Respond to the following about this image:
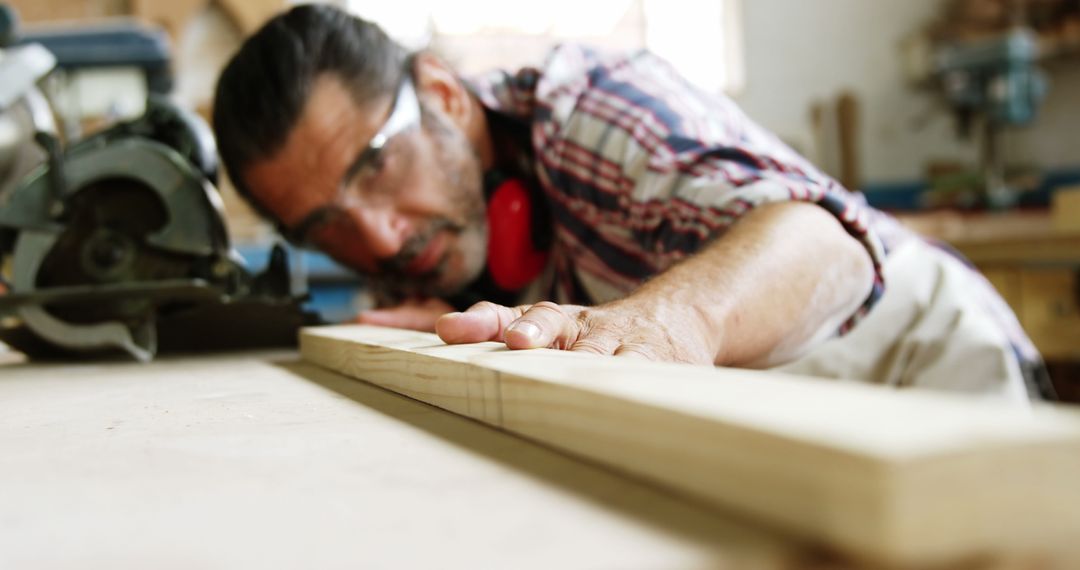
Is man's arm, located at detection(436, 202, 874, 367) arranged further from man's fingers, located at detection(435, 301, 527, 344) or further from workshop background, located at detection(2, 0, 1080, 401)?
workshop background, located at detection(2, 0, 1080, 401)

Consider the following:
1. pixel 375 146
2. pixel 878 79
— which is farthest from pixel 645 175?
pixel 878 79

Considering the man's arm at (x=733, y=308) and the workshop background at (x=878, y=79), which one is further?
the workshop background at (x=878, y=79)

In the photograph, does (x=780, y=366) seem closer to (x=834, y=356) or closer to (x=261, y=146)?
(x=834, y=356)

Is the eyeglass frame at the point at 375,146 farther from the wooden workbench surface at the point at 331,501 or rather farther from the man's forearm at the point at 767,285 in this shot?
the wooden workbench surface at the point at 331,501

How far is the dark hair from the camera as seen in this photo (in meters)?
1.65

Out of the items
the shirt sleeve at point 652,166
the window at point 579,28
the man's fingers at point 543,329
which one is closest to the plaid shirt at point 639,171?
the shirt sleeve at point 652,166

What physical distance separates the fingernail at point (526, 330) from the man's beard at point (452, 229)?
3.29 feet

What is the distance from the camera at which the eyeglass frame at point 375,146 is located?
1635mm

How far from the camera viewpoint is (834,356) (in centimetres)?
131

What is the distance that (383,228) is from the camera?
1.68 m

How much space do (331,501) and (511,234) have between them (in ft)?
4.30

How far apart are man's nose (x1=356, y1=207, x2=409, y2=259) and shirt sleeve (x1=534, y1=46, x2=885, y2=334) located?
32 cm

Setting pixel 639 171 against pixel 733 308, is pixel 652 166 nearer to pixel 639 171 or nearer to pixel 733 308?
pixel 639 171

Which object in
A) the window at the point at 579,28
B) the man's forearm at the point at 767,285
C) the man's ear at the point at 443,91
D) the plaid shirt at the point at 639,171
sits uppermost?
the window at the point at 579,28
